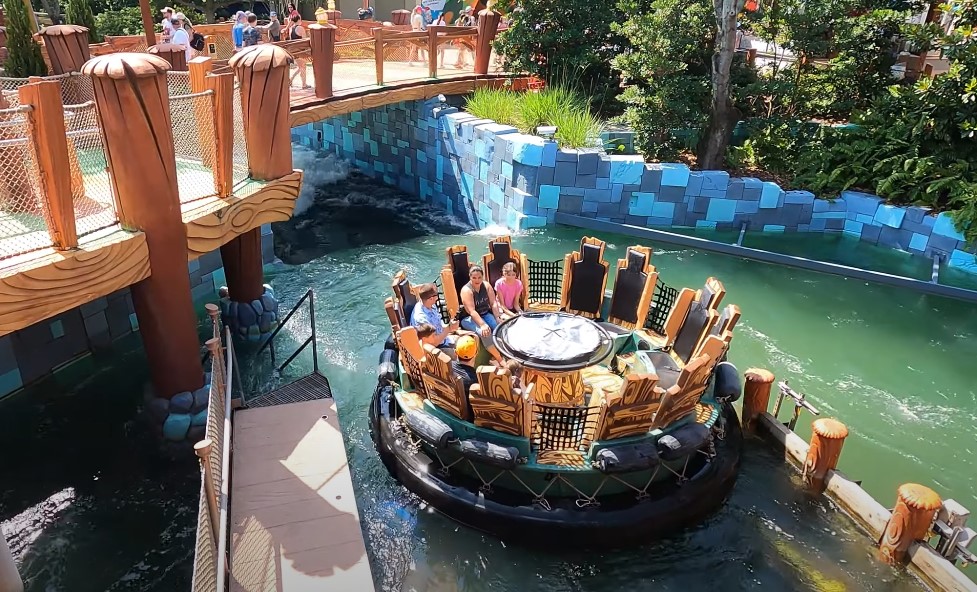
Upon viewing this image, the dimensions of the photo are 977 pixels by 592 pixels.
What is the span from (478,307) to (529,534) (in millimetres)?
2577

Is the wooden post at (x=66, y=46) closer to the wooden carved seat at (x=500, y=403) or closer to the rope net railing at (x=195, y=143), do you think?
the rope net railing at (x=195, y=143)

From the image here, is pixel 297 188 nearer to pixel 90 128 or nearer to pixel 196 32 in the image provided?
pixel 90 128

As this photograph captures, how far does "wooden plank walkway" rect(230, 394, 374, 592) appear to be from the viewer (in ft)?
15.1

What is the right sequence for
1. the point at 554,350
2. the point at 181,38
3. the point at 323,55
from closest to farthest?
1. the point at 554,350
2. the point at 323,55
3. the point at 181,38

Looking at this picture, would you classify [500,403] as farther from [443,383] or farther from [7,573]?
[7,573]

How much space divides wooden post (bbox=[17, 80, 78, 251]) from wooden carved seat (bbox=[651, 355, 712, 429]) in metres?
4.78

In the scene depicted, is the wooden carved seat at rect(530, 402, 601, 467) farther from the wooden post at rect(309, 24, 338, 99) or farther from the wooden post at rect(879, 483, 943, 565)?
the wooden post at rect(309, 24, 338, 99)

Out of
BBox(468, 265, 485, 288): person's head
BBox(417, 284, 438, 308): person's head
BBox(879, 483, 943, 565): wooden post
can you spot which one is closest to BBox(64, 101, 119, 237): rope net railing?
BBox(417, 284, 438, 308): person's head

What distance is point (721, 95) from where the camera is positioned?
12875 millimetres

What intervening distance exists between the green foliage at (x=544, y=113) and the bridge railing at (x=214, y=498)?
27.3 feet

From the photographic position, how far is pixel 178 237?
19.3ft

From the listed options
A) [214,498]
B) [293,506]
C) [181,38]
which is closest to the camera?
[214,498]

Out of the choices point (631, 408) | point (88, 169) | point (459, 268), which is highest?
point (88, 169)

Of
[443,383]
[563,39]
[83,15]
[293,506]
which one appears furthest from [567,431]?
[83,15]
